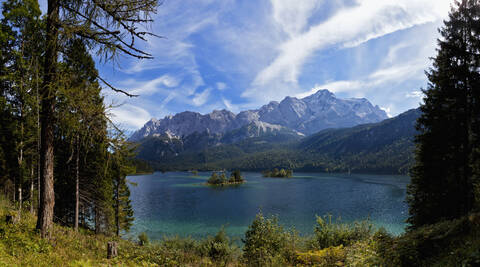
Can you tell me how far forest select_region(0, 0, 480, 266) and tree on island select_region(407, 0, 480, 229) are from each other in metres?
0.07

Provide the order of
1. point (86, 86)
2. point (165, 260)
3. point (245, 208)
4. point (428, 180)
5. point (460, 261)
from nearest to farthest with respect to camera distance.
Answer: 1. point (460, 261)
2. point (86, 86)
3. point (165, 260)
4. point (428, 180)
5. point (245, 208)

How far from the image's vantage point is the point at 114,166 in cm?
1773

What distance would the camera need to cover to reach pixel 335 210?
2077 inches

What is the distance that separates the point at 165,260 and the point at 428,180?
62.2 ft

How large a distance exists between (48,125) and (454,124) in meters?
21.7

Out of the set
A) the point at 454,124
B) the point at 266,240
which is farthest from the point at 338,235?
the point at 454,124

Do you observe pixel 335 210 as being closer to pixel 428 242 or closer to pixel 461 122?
pixel 461 122

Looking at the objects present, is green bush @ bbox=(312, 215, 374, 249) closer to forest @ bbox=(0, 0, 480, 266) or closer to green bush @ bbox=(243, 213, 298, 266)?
forest @ bbox=(0, 0, 480, 266)

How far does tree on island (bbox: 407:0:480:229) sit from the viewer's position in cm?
1427

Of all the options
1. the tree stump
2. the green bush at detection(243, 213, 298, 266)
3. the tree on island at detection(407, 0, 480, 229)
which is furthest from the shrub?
the tree on island at detection(407, 0, 480, 229)

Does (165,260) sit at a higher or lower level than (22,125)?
lower

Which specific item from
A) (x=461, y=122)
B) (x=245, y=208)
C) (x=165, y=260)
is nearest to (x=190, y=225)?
(x=245, y=208)

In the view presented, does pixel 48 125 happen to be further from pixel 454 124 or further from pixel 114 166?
pixel 454 124

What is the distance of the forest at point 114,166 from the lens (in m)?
5.93
